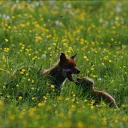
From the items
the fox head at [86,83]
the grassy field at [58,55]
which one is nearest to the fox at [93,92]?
the fox head at [86,83]

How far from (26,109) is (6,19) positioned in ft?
17.2

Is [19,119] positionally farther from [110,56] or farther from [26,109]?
[110,56]

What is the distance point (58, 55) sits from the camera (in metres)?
9.00

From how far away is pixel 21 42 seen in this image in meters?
9.93

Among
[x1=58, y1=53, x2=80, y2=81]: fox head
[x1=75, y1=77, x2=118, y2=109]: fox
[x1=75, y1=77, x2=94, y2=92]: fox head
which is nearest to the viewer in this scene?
[x1=75, y1=77, x2=118, y2=109]: fox

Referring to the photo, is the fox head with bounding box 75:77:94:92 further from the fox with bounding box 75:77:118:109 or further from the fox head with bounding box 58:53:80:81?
Answer: the fox head with bounding box 58:53:80:81

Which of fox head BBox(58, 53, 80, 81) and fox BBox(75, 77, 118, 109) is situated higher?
fox head BBox(58, 53, 80, 81)

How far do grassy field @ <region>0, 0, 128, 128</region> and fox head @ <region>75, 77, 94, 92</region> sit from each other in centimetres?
12

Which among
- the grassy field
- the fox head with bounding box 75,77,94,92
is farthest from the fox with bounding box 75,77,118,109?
the grassy field

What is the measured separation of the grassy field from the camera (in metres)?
5.71

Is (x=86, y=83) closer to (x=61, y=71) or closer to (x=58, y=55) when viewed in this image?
(x=61, y=71)

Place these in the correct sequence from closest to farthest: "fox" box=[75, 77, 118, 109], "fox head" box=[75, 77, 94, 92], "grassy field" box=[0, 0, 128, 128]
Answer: "grassy field" box=[0, 0, 128, 128]
"fox" box=[75, 77, 118, 109]
"fox head" box=[75, 77, 94, 92]

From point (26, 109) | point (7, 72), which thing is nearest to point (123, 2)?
point (7, 72)

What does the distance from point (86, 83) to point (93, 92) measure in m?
0.22
